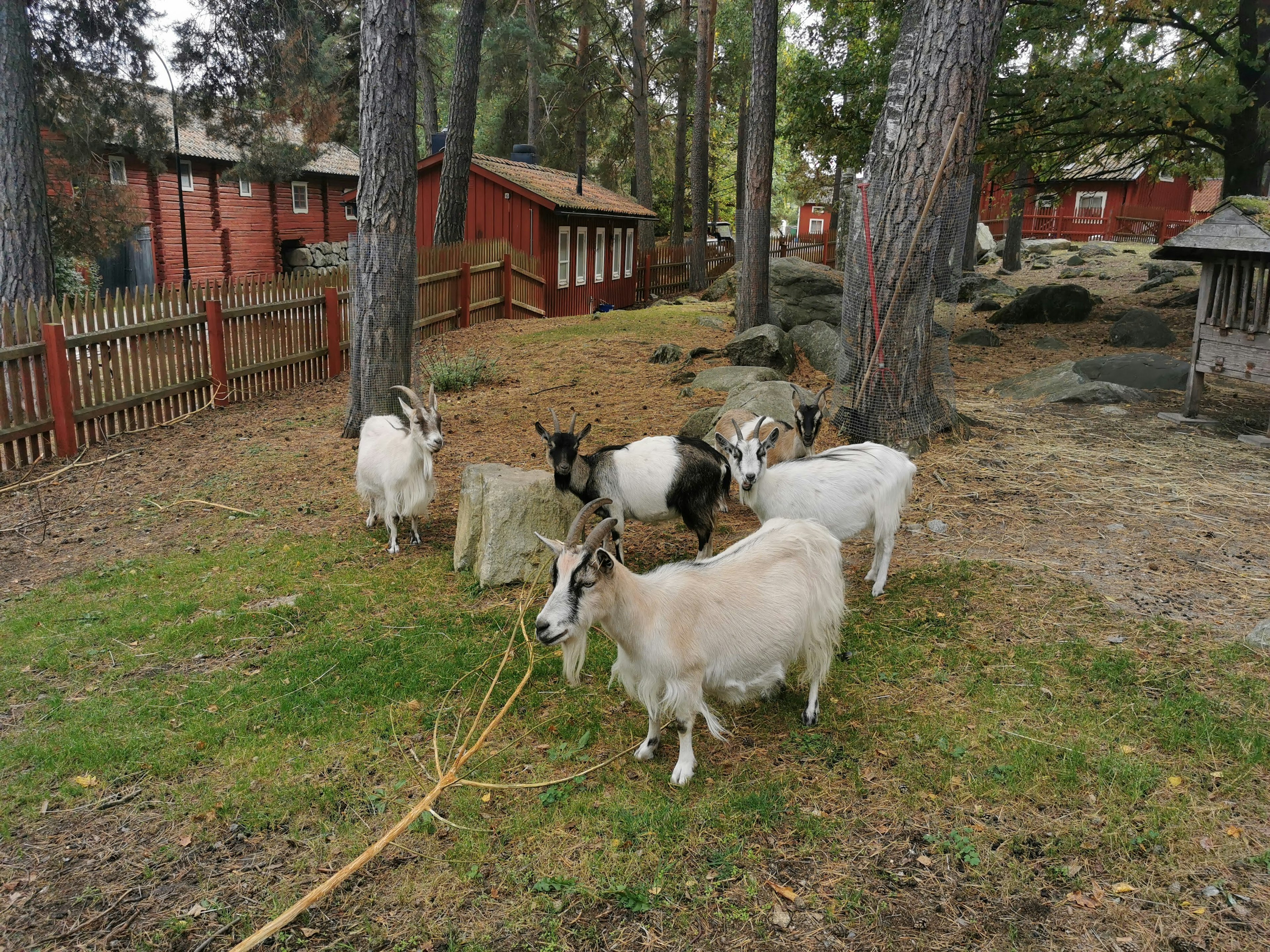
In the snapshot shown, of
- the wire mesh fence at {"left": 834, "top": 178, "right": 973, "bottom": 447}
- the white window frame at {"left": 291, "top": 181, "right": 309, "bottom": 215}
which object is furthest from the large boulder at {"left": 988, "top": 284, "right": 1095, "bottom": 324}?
the white window frame at {"left": 291, "top": 181, "right": 309, "bottom": 215}

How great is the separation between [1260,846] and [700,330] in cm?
1289

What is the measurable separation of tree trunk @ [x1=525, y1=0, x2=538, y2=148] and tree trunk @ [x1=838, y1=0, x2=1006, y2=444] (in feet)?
68.4

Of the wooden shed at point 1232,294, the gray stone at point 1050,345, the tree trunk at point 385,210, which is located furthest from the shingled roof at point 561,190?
the wooden shed at point 1232,294

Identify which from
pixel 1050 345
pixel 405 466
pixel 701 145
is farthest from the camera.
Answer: pixel 701 145

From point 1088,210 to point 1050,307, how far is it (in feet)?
101

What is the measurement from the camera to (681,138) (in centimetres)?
3127

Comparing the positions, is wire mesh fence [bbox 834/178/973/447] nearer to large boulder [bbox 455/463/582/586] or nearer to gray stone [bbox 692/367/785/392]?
gray stone [bbox 692/367/785/392]

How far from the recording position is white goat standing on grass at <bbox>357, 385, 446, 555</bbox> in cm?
661

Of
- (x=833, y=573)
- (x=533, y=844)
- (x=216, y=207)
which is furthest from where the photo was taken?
(x=216, y=207)

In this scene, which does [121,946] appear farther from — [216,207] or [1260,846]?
[216,207]

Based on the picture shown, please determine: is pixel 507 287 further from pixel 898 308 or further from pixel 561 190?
pixel 898 308

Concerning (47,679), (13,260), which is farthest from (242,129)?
(47,679)

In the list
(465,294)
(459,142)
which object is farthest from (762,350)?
(459,142)

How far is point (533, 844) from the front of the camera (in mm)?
3684
